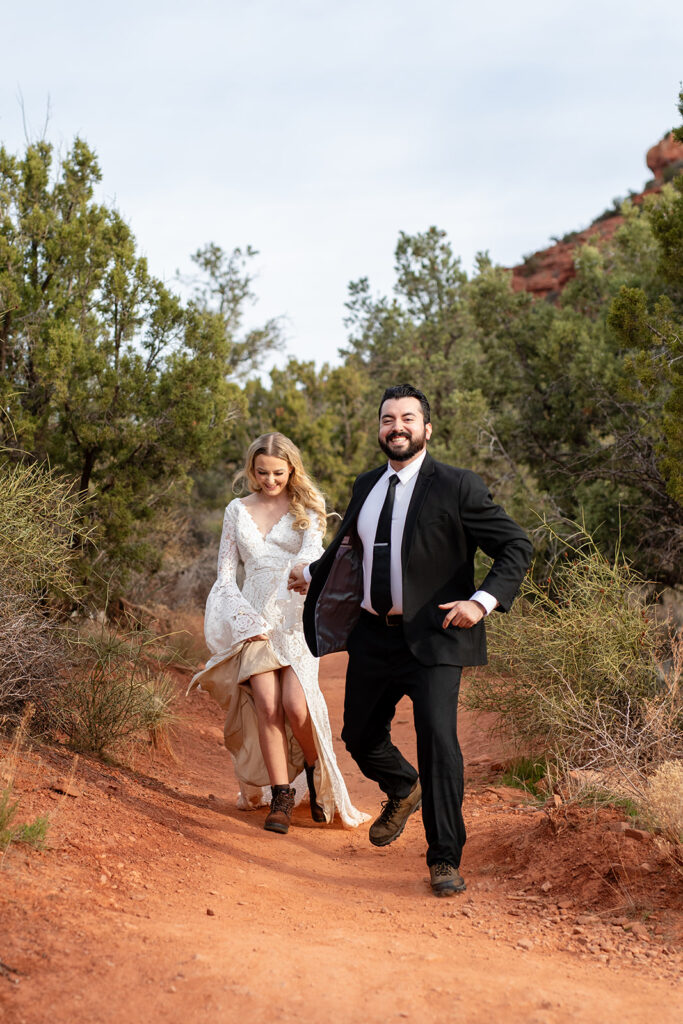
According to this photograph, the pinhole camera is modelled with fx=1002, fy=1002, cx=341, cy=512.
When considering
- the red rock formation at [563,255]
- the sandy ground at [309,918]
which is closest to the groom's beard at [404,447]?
the sandy ground at [309,918]

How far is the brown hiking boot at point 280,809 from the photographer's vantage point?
214 inches

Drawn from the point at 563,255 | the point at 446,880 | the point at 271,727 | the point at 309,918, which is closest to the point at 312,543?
the point at 271,727

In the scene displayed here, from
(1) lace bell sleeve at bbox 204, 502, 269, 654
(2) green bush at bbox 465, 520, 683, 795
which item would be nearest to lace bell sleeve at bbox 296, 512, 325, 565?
(1) lace bell sleeve at bbox 204, 502, 269, 654

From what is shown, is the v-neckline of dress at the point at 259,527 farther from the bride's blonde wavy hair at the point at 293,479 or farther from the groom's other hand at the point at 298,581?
the groom's other hand at the point at 298,581

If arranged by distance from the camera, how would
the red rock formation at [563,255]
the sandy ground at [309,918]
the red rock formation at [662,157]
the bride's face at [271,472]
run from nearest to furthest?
the sandy ground at [309,918] → the bride's face at [271,472] → the red rock formation at [662,157] → the red rock formation at [563,255]

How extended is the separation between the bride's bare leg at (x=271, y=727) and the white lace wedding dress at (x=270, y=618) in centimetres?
18

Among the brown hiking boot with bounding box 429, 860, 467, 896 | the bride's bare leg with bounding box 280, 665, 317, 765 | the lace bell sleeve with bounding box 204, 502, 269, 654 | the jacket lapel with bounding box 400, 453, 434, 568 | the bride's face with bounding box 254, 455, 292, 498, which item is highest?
the bride's face with bounding box 254, 455, 292, 498

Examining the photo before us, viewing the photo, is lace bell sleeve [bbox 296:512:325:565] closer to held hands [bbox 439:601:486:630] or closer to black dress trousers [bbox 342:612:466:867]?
black dress trousers [bbox 342:612:466:867]

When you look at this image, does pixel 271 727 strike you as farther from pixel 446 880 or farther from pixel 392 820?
pixel 446 880

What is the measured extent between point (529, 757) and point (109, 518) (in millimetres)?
4218

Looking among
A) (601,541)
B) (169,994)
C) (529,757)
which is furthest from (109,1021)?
(601,541)

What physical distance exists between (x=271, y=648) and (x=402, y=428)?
5.43 ft

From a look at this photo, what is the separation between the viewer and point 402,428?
490 centimetres

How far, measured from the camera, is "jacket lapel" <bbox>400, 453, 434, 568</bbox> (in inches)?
185
